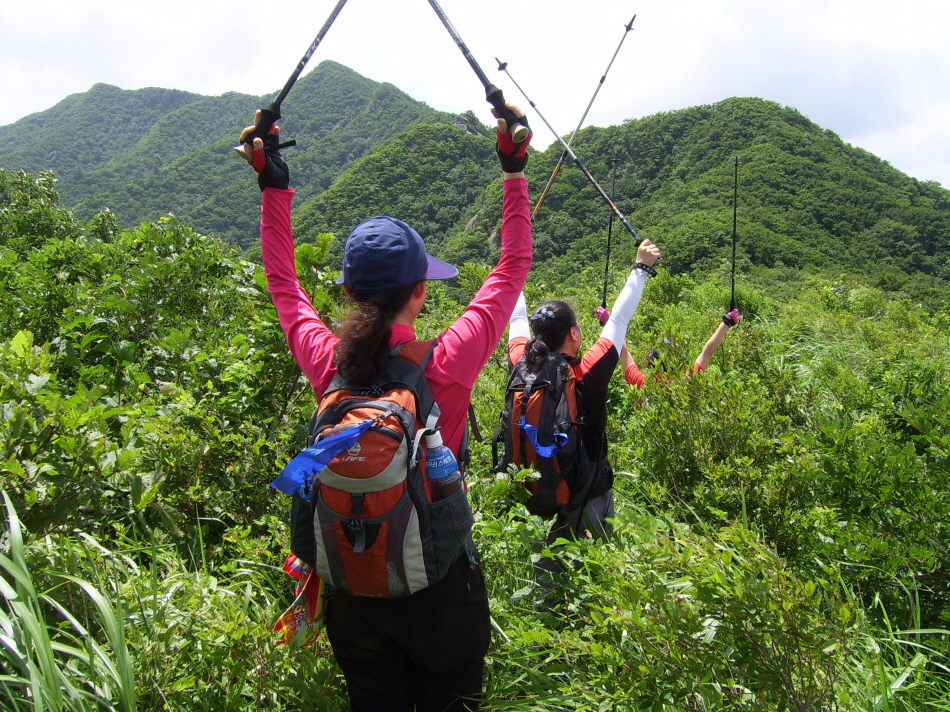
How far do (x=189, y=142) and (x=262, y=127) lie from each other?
4375 inches

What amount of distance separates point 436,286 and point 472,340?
4.43 meters

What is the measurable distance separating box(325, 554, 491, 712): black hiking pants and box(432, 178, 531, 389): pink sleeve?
1.62 feet

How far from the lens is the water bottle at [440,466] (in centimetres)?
129

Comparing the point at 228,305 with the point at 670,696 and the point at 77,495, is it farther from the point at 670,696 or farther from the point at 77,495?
the point at 670,696

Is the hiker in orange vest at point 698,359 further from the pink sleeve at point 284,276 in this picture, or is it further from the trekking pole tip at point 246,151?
the trekking pole tip at point 246,151

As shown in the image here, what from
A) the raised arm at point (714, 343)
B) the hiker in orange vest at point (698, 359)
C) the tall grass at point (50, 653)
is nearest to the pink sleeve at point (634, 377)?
the hiker in orange vest at point (698, 359)

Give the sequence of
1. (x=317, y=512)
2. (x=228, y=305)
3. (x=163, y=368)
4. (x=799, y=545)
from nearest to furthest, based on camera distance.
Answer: (x=317, y=512) < (x=799, y=545) < (x=163, y=368) < (x=228, y=305)

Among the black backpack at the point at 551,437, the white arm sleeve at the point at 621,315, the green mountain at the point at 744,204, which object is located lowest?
the black backpack at the point at 551,437

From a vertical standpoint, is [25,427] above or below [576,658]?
above

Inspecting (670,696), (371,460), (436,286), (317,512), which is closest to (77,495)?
(317,512)

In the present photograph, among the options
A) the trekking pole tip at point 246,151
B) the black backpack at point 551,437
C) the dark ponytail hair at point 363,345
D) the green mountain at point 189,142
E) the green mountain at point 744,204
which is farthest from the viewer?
the green mountain at point 189,142

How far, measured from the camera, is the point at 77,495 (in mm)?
1620

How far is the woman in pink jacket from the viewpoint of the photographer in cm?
138

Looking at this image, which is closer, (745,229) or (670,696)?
(670,696)
